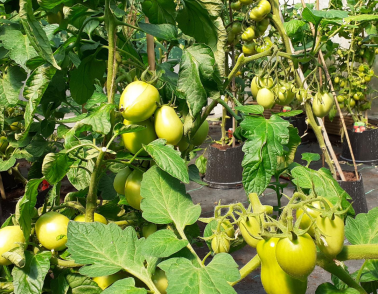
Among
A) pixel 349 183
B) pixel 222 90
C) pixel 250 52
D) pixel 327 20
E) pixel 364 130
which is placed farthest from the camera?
pixel 364 130

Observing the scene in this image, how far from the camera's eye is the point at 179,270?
439mm

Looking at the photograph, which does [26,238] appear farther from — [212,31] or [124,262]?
[212,31]

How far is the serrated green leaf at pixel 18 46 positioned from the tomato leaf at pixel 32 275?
0.35m

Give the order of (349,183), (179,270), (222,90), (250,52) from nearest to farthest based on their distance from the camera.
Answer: (179,270) < (222,90) < (349,183) < (250,52)

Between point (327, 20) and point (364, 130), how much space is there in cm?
246

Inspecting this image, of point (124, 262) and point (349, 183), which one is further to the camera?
point (349, 183)

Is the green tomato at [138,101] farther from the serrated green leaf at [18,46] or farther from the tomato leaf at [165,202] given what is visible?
the serrated green leaf at [18,46]

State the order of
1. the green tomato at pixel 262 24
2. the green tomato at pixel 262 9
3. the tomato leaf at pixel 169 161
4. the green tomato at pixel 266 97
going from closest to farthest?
the tomato leaf at pixel 169 161, the green tomato at pixel 266 97, the green tomato at pixel 262 9, the green tomato at pixel 262 24

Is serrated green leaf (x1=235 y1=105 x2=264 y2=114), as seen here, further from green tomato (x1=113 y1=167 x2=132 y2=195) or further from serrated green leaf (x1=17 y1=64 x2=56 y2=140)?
serrated green leaf (x1=17 y1=64 x2=56 y2=140)

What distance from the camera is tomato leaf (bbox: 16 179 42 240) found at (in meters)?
0.50

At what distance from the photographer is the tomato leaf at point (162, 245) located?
46 cm

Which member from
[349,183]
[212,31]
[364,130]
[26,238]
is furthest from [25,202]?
[364,130]

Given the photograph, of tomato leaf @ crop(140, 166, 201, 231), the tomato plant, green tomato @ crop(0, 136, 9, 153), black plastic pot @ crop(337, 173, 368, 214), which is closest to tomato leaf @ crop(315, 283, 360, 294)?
the tomato plant

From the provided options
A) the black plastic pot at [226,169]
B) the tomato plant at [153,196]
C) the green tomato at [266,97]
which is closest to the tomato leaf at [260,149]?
the tomato plant at [153,196]
